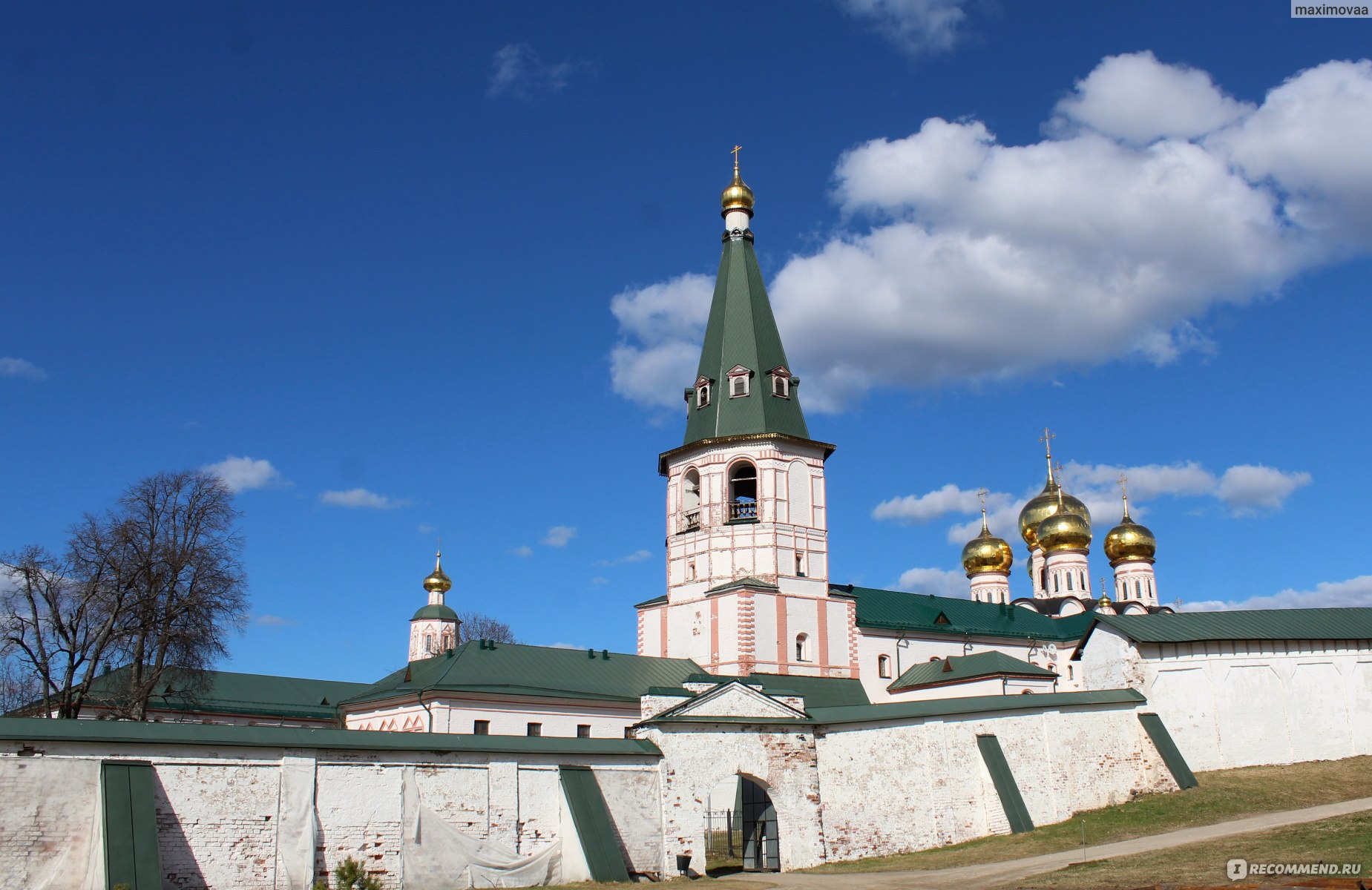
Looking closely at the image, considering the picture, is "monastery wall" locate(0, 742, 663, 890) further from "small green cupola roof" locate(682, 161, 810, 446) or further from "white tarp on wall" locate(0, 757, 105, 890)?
"small green cupola roof" locate(682, 161, 810, 446)

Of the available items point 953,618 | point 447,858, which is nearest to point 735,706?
point 447,858

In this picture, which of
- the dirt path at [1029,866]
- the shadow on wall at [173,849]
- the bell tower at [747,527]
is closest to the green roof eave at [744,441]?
the bell tower at [747,527]

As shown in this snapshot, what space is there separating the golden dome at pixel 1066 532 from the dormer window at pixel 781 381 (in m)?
28.6

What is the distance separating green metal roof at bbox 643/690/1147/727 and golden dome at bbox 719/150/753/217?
23.3 meters

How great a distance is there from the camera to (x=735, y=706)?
24016 mm

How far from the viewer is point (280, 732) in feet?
63.2

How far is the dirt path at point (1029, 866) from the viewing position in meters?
19.6

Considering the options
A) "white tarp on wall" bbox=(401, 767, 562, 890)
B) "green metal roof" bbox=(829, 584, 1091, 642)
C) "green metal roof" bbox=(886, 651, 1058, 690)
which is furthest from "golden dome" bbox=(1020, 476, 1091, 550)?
"white tarp on wall" bbox=(401, 767, 562, 890)

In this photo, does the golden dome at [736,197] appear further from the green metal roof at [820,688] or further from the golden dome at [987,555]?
the golden dome at [987,555]

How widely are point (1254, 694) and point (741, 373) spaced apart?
19.0m

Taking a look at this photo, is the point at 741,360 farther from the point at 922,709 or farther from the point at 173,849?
the point at 173,849

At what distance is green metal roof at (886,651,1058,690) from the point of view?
123 ft

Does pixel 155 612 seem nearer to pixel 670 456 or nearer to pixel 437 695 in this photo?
pixel 437 695

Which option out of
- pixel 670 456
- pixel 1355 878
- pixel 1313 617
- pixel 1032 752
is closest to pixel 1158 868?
pixel 1355 878
